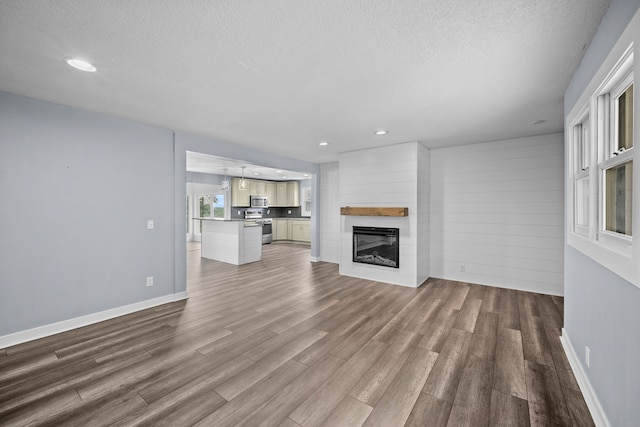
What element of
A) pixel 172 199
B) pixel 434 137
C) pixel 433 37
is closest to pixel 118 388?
pixel 172 199

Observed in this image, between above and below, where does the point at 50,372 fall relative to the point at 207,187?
below

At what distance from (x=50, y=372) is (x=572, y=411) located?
3.94m

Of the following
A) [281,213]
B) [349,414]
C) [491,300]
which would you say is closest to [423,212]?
[491,300]

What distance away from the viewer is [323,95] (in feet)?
8.77

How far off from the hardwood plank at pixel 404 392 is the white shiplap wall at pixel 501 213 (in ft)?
9.48

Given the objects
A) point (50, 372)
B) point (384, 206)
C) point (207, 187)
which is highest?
point (207, 187)

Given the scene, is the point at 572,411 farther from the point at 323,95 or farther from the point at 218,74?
the point at 218,74

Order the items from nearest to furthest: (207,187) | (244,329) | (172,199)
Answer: (244,329), (172,199), (207,187)

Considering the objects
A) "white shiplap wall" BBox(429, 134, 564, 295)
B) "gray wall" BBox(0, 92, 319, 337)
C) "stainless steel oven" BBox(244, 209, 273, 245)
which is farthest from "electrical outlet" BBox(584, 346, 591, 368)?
"stainless steel oven" BBox(244, 209, 273, 245)

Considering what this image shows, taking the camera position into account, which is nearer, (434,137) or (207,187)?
(434,137)

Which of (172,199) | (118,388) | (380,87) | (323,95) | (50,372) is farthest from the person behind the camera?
(172,199)

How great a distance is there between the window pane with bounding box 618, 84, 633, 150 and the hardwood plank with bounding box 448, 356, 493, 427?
1835mm

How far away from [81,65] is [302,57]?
1.77 m

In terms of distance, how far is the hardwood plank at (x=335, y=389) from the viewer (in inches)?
67.8
